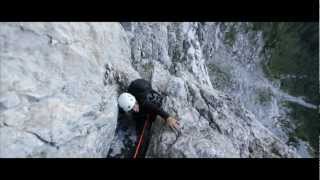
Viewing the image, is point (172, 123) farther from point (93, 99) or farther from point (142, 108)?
point (93, 99)

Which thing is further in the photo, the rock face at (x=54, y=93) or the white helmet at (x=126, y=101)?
the white helmet at (x=126, y=101)

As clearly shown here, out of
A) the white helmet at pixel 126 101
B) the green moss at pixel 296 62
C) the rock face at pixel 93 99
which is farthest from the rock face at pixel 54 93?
the green moss at pixel 296 62

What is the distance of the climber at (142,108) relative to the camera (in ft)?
30.0

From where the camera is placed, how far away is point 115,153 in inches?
360

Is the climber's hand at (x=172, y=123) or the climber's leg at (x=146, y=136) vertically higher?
the climber's hand at (x=172, y=123)

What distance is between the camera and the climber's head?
9.09m

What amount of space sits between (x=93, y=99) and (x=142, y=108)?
203 centimetres

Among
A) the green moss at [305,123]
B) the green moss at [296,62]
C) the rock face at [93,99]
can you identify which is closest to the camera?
the rock face at [93,99]

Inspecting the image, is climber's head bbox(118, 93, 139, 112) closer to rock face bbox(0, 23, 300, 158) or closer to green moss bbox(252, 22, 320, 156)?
rock face bbox(0, 23, 300, 158)

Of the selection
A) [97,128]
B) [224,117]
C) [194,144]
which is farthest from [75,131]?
[224,117]

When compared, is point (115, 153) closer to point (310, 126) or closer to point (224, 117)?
point (224, 117)

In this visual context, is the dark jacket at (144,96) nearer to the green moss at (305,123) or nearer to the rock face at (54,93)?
the rock face at (54,93)

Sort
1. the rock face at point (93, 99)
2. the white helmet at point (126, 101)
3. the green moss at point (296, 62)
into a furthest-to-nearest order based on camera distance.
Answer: the green moss at point (296, 62) < the white helmet at point (126, 101) < the rock face at point (93, 99)

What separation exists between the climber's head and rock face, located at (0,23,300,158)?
0.28 m
